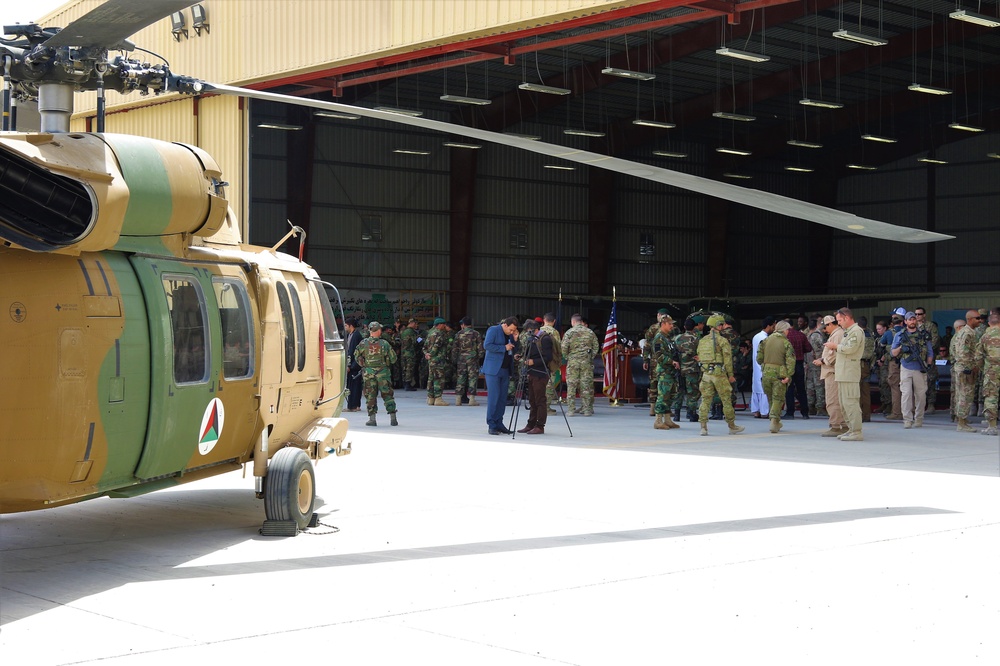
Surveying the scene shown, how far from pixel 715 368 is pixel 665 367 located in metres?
0.91

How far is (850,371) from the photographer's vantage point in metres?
15.4

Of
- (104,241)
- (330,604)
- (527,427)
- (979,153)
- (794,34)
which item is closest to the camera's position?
(330,604)

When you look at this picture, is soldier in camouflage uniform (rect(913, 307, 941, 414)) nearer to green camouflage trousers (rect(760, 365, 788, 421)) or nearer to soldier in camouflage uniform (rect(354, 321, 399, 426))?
green camouflage trousers (rect(760, 365, 788, 421))

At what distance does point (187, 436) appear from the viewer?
7.38 m

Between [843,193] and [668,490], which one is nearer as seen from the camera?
[668,490]

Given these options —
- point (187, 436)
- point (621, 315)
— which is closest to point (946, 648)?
point (187, 436)

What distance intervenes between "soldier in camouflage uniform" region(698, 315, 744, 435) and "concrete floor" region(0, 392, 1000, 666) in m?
4.02

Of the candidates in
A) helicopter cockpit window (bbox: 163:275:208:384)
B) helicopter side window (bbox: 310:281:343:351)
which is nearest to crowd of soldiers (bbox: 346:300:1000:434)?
helicopter side window (bbox: 310:281:343:351)

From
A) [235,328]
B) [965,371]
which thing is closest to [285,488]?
[235,328]

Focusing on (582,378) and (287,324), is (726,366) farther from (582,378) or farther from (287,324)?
(287,324)

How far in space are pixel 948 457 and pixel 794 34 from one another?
18322 mm

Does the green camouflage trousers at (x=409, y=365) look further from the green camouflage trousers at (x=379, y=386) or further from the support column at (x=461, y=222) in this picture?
the support column at (x=461, y=222)

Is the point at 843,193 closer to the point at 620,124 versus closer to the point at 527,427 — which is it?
the point at 620,124

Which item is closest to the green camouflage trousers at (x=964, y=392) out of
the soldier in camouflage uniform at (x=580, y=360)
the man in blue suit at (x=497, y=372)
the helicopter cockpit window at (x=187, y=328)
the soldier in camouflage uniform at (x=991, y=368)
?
the soldier in camouflage uniform at (x=991, y=368)
